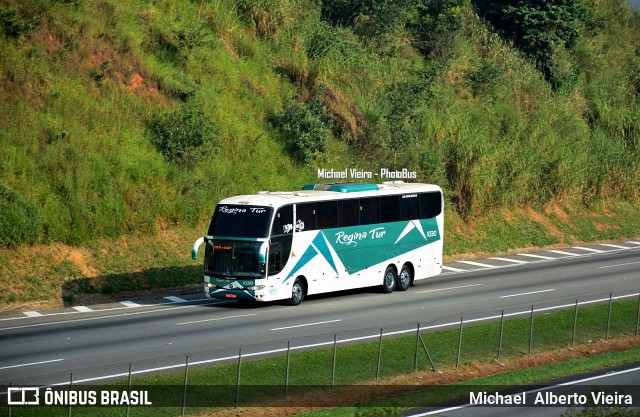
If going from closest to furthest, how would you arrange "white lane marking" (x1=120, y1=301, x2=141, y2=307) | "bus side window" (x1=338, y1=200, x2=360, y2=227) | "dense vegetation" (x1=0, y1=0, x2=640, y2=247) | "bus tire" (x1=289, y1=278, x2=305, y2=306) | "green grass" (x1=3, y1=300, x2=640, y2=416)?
"green grass" (x1=3, y1=300, x2=640, y2=416) → "bus tire" (x1=289, y1=278, x2=305, y2=306) → "white lane marking" (x1=120, y1=301, x2=141, y2=307) → "bus side window" (x1=338, y1=200, x2=360, y2=227) → "dense vegetation" (x1=0, y1=0, x2=640, y2=247)

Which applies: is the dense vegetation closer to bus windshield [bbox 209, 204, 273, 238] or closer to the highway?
the highway

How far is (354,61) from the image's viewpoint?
5747 cm

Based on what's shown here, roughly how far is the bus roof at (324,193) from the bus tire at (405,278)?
3146 millimetres

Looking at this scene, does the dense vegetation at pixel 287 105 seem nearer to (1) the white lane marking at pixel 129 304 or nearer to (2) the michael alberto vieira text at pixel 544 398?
(1) the white lane marking at pixel 129 304

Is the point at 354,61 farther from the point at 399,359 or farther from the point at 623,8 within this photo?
the point at 623,8

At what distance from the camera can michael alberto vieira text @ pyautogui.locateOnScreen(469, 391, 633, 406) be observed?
22005 millimetres

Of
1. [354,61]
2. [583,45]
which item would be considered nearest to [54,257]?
[354,61]

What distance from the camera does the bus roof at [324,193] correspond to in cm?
3406

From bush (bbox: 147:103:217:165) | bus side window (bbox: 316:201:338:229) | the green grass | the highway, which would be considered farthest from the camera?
bush (bbox: 147:103:217:165)

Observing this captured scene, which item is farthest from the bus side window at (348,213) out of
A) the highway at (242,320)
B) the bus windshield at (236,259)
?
the bus windshield at (236,259)

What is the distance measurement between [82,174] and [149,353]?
597 inches

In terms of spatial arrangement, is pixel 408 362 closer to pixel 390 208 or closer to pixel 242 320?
pixel 242 320

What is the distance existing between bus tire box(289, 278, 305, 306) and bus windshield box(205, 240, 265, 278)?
1.92 m

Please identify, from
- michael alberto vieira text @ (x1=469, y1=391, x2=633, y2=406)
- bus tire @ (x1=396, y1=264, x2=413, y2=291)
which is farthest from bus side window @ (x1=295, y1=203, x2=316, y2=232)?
michael alberto vieira text @ (x1=469, y1=391, x2=633, y2=406)
